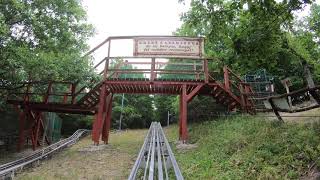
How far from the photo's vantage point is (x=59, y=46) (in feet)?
59.8

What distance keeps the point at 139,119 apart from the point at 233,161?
32870 millimetres

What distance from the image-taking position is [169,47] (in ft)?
58.8

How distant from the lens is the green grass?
793 centimetres

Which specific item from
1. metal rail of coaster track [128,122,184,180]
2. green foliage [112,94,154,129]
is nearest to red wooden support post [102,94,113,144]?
metal rail of coaster track [128,122,184,180]

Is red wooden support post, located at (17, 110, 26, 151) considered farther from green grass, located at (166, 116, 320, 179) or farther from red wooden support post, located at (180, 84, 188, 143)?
green grass, located at (166, 116, 320, 179)

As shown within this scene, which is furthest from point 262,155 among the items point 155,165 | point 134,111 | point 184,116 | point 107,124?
point 134,111

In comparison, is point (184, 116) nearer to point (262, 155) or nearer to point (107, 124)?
point (107, 124)

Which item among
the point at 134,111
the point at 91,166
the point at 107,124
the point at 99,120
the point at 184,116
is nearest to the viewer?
the point at 91,166

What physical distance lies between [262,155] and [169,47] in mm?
9833

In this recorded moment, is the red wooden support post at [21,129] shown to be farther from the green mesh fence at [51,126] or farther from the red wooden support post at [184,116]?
the red wooden support post at [184,116]

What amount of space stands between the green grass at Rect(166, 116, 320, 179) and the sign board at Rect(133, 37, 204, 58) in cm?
641

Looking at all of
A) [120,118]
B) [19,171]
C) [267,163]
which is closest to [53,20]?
[19,171]

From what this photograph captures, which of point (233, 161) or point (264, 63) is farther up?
point (264, 63)

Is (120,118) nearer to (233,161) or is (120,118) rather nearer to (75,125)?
(75,125)
